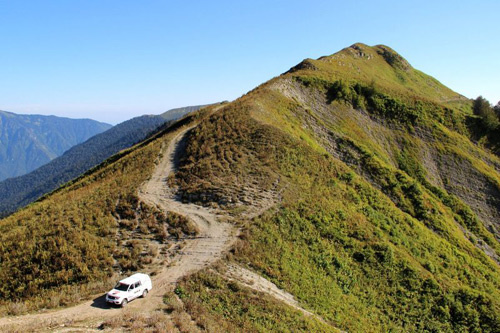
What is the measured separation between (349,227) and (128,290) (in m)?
Result: 21.6

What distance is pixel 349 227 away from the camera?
31.2m

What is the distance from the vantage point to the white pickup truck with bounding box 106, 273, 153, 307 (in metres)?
18.3

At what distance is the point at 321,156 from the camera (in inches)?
1655

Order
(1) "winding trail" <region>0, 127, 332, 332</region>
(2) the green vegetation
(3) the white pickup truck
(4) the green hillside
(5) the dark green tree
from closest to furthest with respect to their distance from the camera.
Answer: (1) "winding trail" <region>0, 127, 332, 332</region> → (3) the white pickup truck → (2) the green vegetation → (4) the green hillside → (5) the dark green tree

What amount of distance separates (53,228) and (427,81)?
117364 millimetres

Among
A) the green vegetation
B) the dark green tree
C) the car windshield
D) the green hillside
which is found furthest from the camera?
the dark green tree

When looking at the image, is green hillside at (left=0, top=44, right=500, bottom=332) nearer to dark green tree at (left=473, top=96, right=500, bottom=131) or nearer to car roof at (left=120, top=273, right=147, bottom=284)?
car roof at (left=120, top=273, right=147, bottom=284)

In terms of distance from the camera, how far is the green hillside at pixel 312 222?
22.0 metres

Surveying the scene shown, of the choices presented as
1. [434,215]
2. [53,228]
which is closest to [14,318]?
[53,228]

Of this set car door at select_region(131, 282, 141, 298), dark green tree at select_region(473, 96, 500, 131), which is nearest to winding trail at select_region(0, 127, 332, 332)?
car door at select_region(131, 282, 141, 298)

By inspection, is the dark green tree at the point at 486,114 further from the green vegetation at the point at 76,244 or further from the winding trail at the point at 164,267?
the green vegetation at the point at 76,244

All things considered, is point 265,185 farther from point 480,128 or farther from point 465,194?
point 480,128

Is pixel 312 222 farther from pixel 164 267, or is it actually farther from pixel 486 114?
pixel 486 114

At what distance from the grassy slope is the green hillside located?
0.16m
